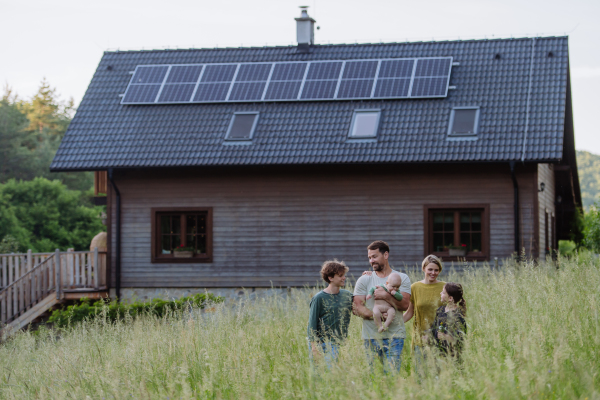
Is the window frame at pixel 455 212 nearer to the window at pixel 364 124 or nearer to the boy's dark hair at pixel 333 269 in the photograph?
the window at pixel 364 124

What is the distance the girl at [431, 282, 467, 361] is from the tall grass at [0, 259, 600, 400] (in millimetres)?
160

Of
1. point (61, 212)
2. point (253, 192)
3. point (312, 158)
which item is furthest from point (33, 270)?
point (61, 212)

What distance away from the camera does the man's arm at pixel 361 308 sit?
652 cm

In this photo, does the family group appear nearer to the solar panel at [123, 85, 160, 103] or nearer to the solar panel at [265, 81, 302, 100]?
the solar panel at [265, 81, 302, 100]

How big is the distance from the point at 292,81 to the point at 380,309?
13502 millimetres

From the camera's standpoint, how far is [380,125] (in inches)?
701

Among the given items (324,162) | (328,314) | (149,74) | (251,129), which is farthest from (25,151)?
(328,314)

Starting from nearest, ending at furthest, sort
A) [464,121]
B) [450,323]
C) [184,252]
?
1. [450,323]
2. [464,121]
3. [184,252]

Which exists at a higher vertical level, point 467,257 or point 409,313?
point 467,257

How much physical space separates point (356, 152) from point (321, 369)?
1185cm

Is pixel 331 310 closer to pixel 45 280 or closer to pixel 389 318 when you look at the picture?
pixel 389 318

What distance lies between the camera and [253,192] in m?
18.1

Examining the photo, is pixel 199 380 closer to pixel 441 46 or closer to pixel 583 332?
pixel 583 332

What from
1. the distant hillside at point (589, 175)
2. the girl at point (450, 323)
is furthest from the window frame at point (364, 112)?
the distant hillside at point (589, 175)
